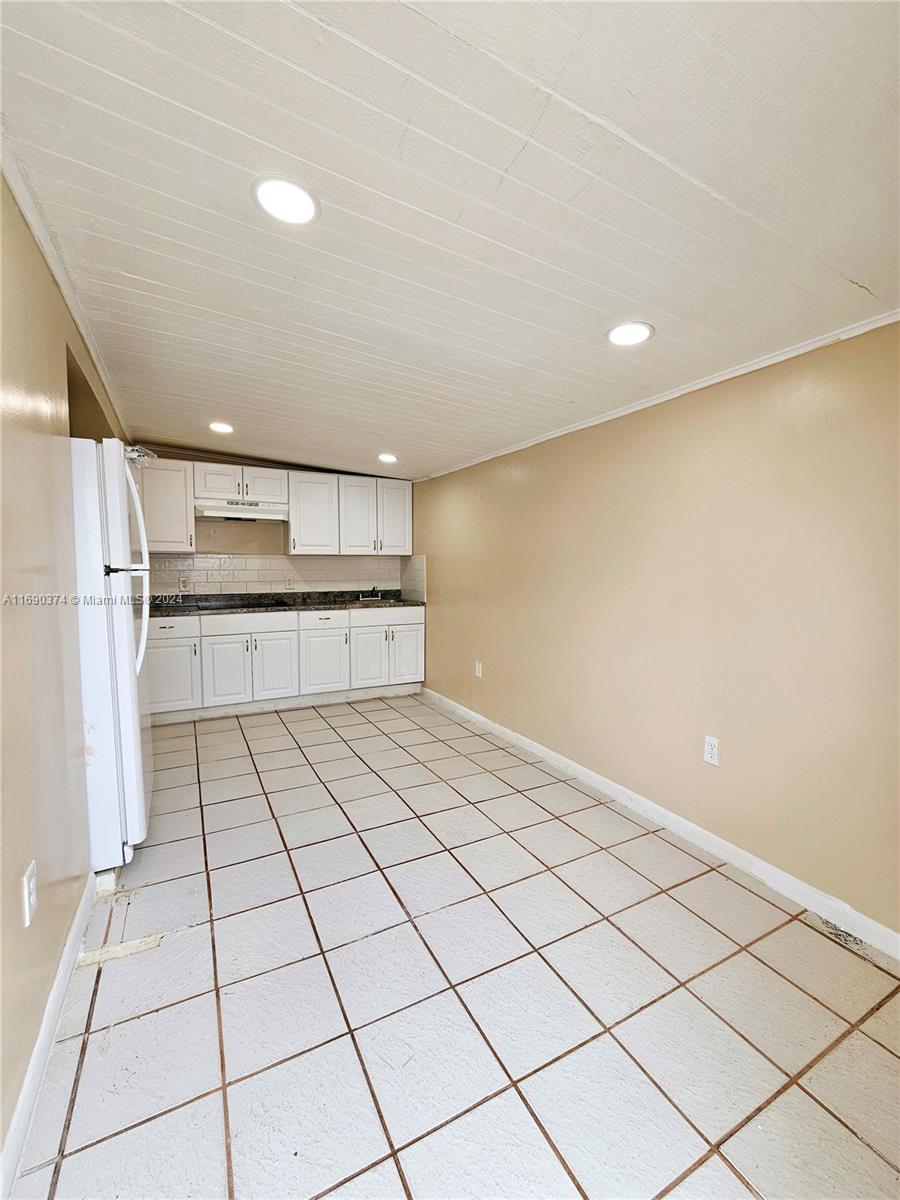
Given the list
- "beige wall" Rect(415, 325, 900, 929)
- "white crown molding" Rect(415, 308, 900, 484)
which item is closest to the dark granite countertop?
"beige wall" Rect(415, 325, 900, 929)

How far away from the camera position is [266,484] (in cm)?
409

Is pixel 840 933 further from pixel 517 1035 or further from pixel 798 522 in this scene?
pixel 798 522

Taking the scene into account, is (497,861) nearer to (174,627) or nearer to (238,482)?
(174,627)

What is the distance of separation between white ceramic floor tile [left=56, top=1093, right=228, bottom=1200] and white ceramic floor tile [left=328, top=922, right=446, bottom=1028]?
0.39m

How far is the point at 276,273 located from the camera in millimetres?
1447

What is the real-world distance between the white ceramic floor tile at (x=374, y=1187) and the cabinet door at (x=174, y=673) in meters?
3.37

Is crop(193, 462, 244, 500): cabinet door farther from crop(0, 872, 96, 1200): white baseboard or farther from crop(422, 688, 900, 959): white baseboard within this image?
crop(422, 688, 900, 959): white baseboard

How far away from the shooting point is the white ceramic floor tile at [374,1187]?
0.97 m

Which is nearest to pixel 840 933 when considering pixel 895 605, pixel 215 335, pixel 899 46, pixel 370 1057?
pixel 895 605

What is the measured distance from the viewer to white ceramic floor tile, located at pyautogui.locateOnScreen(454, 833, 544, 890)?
1981 millimetres

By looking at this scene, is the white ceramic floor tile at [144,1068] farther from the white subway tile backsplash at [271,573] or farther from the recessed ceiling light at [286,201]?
the white subway tile backsplash at [271,573]

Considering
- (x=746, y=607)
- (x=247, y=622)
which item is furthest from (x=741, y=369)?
(x=247, y=622)

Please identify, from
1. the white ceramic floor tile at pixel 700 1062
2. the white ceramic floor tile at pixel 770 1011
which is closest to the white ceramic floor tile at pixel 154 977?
the white ceramic floor tile at pixel 700 1062

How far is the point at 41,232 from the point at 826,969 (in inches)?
127
